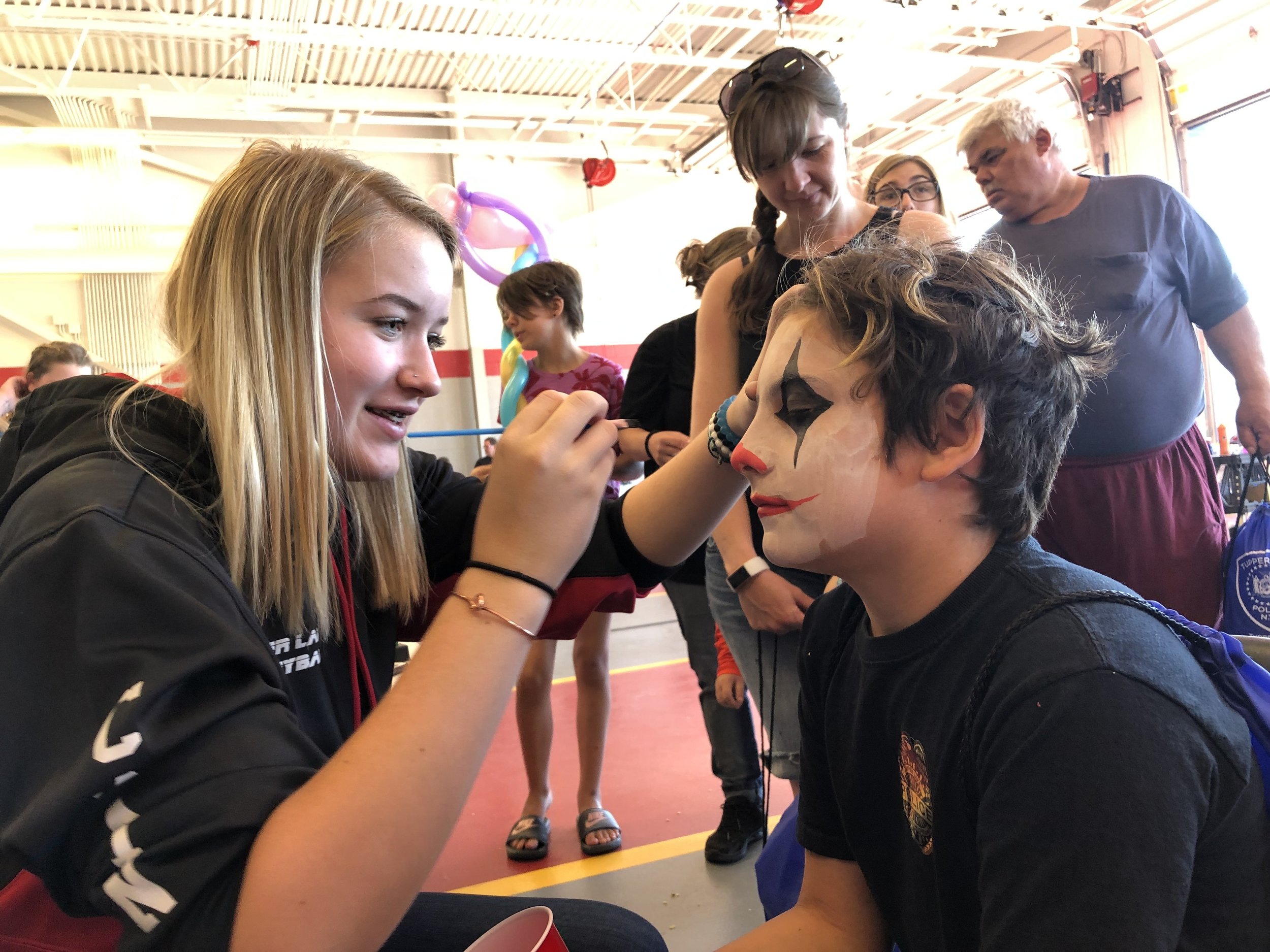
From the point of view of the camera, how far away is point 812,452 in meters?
0.94

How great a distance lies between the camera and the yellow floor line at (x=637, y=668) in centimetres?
429

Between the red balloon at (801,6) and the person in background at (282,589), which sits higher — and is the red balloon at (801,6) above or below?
above

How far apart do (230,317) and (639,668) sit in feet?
11.9

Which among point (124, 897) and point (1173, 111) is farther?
point (1173, 111)

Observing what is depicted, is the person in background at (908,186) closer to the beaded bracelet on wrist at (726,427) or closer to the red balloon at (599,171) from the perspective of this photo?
the beaded bracelet on wrist at (726,427)

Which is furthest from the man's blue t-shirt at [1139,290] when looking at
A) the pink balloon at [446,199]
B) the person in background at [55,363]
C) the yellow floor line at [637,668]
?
the person in background at [55,363]

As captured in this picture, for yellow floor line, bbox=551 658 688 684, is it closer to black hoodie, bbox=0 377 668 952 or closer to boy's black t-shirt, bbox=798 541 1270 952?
boy's black t-shirt, bbox=798 541 1270 952

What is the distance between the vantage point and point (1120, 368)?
192 centimetres

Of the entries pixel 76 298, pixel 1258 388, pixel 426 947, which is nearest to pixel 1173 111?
pixel 1258 388

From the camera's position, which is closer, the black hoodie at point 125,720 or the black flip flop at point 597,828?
the black hoodie at point 125,720

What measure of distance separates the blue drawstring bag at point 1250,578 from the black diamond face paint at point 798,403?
1.44m

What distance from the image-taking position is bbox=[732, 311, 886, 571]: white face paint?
0.92 metres

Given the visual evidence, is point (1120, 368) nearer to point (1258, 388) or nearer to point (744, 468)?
point (1258, 388)

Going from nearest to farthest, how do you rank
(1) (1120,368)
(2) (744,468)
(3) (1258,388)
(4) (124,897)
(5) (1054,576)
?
(4) (124,897), (5) (1054,576), (2) (744,468), (1) (1120,368), (3) (1258,388)
